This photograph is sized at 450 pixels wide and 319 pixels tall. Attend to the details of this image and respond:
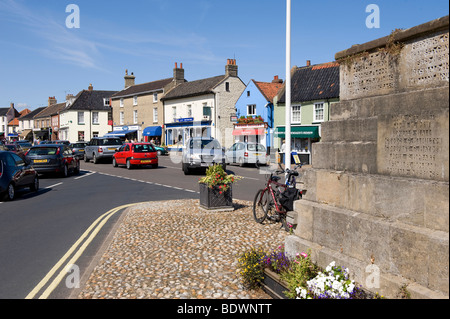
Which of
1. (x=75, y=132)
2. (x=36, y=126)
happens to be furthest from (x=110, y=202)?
(x=36, y=126)

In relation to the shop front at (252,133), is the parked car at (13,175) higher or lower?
lower

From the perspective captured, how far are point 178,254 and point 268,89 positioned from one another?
126ft

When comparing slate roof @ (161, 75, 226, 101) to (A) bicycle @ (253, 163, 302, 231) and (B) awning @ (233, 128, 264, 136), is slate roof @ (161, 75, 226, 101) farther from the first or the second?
(A) bicycle @ (253, 163, 302, 231)

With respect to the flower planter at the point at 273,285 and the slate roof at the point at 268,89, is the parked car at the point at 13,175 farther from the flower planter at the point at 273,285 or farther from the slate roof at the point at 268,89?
the slate roof at the point at 268,89

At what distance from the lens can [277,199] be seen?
8.24 meters

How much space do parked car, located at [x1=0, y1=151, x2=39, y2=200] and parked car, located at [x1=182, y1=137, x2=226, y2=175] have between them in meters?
7.83

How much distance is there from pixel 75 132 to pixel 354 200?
68.2 meters

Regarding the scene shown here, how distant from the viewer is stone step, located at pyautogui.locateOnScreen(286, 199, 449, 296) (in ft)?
11.5

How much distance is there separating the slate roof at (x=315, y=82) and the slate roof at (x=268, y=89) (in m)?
4.56

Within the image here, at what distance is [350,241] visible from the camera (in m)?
4.48

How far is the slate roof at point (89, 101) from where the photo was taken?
6744cm

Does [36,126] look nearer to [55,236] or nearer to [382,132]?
[55,236]

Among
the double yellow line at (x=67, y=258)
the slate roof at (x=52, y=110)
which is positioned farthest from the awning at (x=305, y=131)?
the slate roof at (x=52, y=110)

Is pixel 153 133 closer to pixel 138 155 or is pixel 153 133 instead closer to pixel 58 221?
pixel 138 155
